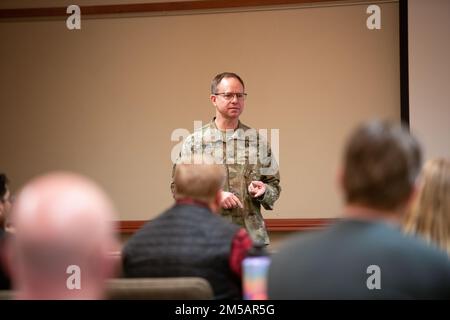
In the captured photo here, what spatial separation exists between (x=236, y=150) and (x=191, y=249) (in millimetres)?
1749

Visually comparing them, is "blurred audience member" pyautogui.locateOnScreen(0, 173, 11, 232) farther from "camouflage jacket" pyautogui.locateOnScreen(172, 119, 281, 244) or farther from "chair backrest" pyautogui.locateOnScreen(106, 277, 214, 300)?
"camouflage jacket" pyautogui.locateOnScreen(172, 119, 281, 244)

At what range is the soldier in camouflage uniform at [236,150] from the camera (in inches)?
151

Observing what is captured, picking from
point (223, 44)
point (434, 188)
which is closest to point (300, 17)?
point (223, 44)

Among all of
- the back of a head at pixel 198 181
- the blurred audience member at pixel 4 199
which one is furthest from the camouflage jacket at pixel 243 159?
the back of a head at pixel 198 181

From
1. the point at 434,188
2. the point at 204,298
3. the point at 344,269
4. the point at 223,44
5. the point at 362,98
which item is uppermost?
the point at 223,44

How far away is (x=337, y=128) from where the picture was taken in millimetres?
5668

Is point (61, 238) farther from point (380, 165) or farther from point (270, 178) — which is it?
point (270, 178)

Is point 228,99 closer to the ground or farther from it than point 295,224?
farther from it

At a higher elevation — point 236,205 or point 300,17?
point 300,17

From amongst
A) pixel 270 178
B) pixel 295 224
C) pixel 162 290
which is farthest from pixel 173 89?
pixel 162 290

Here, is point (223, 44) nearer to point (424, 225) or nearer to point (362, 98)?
point (362, 98)

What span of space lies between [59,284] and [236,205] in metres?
2.32

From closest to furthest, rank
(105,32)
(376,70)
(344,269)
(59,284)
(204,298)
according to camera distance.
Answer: (59,284) < (344,269) < (204,298) < (376,70) < (105,32)

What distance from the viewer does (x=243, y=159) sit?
3.88 meters
